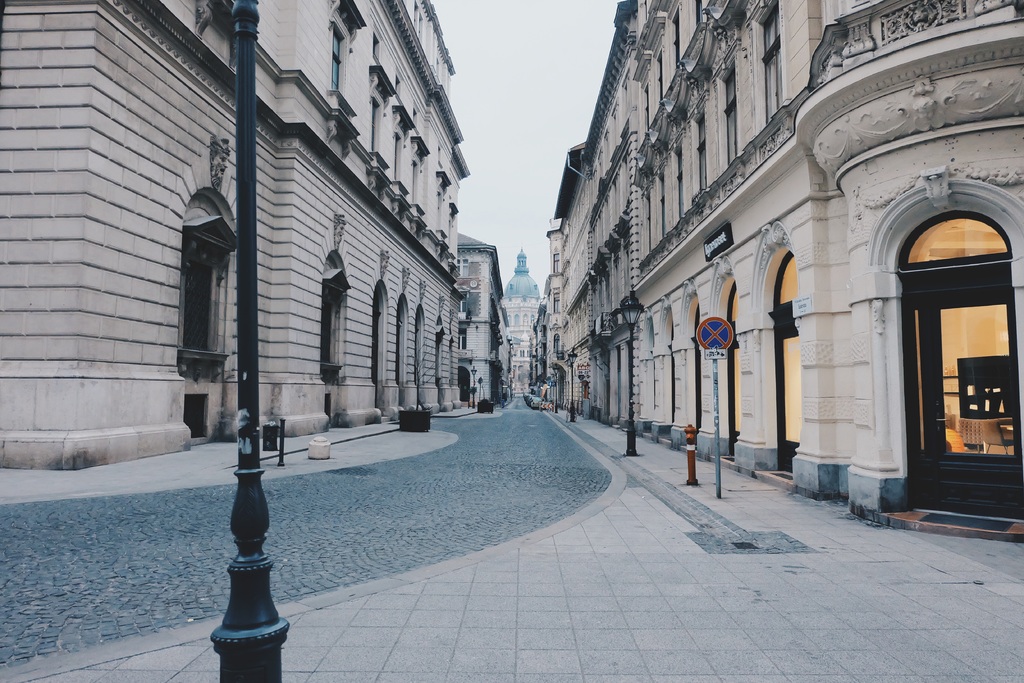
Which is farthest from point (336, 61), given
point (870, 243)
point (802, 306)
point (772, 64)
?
point (870, 243)

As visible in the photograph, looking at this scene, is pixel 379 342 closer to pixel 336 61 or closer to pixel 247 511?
pixel 336 61

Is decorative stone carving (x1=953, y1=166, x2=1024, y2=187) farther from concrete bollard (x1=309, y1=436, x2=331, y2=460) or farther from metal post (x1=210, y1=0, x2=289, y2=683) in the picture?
concrete bollard (x1=309, y1=436, x2=331, y2=460)

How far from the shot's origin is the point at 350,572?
19.5 feet

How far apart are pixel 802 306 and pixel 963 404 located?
274cm

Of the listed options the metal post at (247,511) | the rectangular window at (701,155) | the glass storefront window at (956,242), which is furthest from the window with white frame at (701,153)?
the metal post at (247,511)

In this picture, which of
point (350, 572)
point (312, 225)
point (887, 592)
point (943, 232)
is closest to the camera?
point (887, 592)

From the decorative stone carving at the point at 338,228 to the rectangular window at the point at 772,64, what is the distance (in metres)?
16.0

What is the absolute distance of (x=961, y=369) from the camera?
327 inches

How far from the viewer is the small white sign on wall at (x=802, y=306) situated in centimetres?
1020

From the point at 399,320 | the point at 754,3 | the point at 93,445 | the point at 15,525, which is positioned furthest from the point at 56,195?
the point at 399,320

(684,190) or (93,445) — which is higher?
(684,190)

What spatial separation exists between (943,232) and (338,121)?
782 inches

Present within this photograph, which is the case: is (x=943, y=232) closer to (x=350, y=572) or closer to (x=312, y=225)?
(x=350, y=572)

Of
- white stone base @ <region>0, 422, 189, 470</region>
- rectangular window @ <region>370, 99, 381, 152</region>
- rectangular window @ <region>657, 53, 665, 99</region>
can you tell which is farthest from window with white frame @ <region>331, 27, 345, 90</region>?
white stone base @ <region>0, 422, 189, 470</region>
